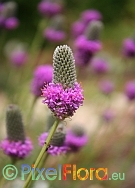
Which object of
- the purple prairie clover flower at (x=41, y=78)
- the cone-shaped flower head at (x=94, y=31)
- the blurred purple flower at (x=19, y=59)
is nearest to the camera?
the purple prairie clover flower at (x=41, y=78)

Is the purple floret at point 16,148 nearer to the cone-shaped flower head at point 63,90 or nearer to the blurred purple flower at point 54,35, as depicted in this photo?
the cone-shaped flower head at point 63,90

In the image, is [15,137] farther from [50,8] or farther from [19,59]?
[19,59]

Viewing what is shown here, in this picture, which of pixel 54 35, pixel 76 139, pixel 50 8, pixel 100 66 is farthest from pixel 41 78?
pixel 100 66

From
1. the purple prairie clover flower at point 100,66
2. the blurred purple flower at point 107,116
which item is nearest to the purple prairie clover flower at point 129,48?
the blurred purple flower at point 107,116

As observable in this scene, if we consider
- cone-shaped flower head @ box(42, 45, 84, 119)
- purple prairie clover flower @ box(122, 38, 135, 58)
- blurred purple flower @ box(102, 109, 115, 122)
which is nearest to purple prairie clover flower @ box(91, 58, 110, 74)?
blurred purple flower @ box(102, 109, 115, 122)

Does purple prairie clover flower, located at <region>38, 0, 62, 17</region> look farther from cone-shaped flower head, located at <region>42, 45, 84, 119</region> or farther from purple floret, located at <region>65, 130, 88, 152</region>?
cone-shaped flower head, located at <region>42, 45, 84, 119</region>

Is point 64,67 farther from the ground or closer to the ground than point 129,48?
closer to the ground
